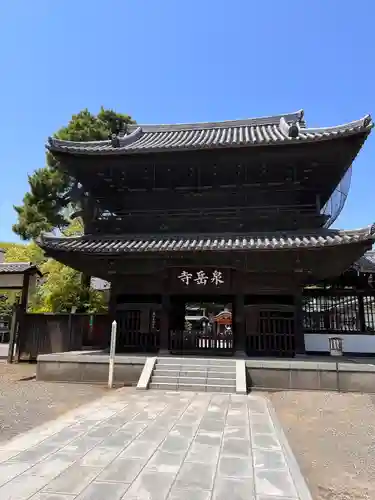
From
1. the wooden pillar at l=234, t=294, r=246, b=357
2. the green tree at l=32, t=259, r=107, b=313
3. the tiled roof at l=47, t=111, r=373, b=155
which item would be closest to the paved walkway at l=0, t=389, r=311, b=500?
the wooden pillar at l=234, t=294, r=246, b=357

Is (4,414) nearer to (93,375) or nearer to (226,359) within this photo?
(93,375)

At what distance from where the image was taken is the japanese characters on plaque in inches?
511

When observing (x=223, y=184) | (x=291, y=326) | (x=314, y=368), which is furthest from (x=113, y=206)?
(x=314, y=368)

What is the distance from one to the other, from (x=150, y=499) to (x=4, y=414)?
16.8 feet

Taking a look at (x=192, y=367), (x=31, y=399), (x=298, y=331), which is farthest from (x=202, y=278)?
(x=31, y=399)

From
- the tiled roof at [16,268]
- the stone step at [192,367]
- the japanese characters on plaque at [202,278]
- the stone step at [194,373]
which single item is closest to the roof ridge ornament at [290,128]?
the japanese characters on plaque at [202,278]

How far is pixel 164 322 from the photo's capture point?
43.3ft

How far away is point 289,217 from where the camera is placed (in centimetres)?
1324

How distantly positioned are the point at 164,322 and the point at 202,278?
2.14 m

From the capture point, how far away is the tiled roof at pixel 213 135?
12367 millimetres

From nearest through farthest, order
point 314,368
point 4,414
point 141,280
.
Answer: point 4,414
point 314,368
point 141,280

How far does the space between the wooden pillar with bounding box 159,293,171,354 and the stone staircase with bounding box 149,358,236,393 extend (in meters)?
1.14

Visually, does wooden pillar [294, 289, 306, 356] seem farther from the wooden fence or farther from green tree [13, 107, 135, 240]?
green tree [13, 107, 135, 240]

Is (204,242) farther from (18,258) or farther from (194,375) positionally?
(18,258)
